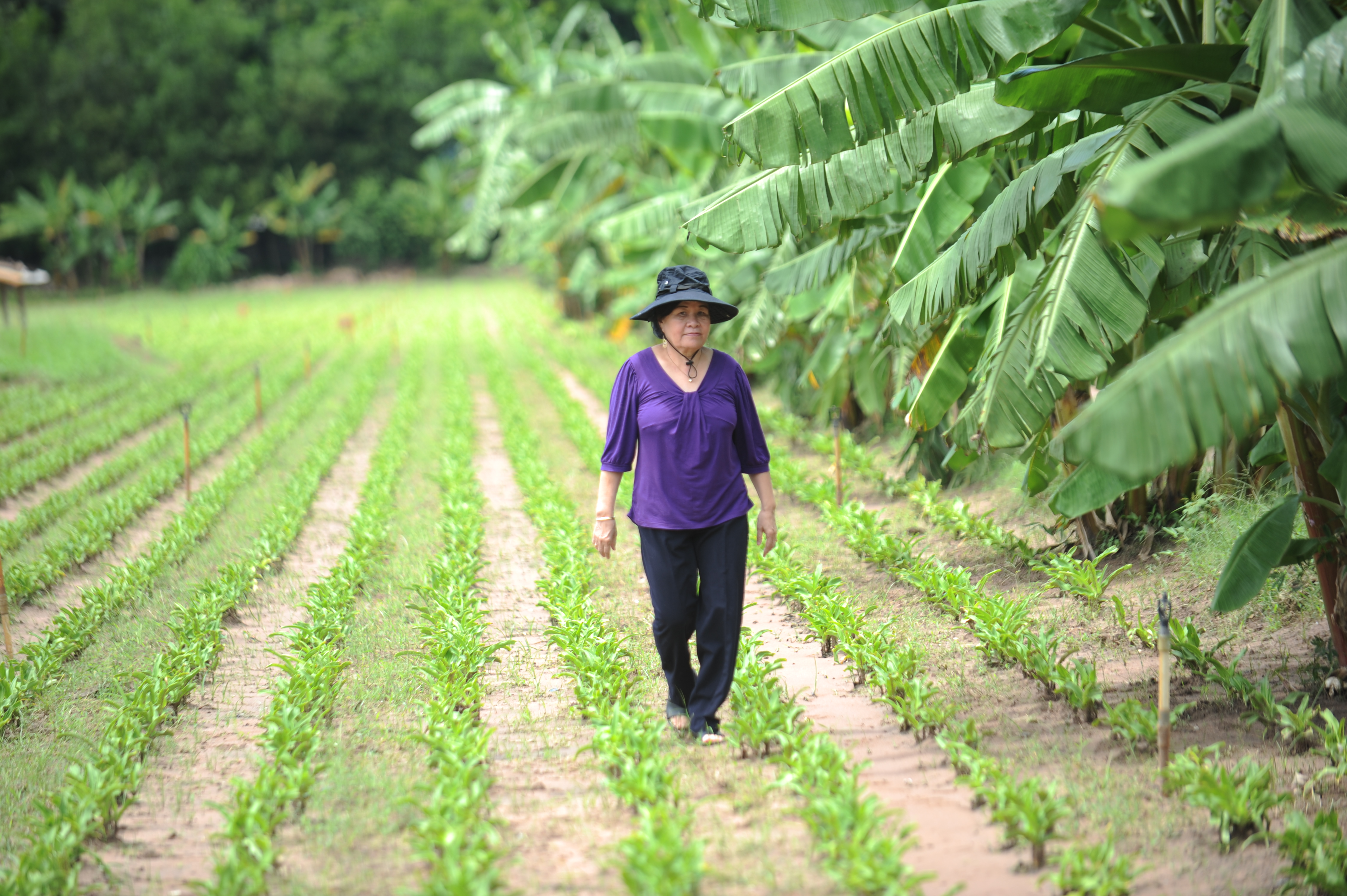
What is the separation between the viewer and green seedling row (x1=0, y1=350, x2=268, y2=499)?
11648mm

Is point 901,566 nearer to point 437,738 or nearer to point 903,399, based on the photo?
point 903,399

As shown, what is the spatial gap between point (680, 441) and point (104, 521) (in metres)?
6.85

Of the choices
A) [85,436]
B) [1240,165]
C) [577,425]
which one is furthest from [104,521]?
[1240,165]

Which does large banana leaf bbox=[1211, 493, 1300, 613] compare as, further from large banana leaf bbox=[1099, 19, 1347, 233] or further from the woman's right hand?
the woman's right hand

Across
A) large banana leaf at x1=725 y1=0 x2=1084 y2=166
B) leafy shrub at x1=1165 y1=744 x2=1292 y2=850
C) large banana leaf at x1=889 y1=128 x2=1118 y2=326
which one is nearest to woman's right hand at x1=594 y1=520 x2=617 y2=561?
large banana leaf at x1=725 y1=0 x2=1084 y2=166

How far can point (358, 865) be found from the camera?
390 cm

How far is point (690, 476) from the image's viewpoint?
456 cm

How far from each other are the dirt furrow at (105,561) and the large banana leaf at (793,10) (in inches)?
205

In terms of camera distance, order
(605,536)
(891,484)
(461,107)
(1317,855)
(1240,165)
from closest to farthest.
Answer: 1. (1240,165)
2. (1317,855)
3. (605,536)
4. (891,484)
5. (461,107)

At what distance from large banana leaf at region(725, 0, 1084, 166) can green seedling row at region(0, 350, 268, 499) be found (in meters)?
9.37

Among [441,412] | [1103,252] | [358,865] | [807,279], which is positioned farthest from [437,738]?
[441,412]

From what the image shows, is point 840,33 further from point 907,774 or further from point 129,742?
point 129,742

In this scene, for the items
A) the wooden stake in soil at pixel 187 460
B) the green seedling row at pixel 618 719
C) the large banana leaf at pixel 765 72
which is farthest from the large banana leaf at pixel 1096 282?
the wooden stake in soil at pixel 187 460

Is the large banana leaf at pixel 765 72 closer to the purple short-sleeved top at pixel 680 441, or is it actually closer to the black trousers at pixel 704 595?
the purple short-sleeved top at pixel 680 441
